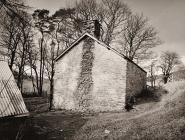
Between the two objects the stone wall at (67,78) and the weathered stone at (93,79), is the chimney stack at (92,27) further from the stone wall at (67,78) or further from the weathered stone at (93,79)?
the stone wall at (67,78)

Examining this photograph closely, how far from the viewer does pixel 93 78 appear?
60.0ft

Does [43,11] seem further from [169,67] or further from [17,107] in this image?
[169,67]

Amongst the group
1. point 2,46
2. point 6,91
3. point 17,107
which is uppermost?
point 2,46

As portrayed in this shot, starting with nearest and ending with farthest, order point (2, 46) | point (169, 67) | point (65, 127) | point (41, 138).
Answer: point (41, 138) → point (65, 127) → point (2, 46) → point (169, 67)

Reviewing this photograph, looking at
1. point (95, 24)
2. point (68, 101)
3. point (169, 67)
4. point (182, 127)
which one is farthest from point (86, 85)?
point (169, 67)

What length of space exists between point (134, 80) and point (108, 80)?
3.19 meters

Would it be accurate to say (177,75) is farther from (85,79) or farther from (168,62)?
(85,79)

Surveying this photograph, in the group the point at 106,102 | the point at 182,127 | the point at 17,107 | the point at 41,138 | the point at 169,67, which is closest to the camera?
the point at 17,107

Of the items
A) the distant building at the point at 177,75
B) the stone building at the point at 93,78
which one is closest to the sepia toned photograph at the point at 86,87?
the stone building at the point at 93,78

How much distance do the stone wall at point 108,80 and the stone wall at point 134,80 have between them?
0.68 meters

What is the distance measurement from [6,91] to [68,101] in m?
12.4

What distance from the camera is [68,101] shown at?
19406 mm

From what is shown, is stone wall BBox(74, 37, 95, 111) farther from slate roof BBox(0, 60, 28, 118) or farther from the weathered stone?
slate roof BBox(0, 60, 28, 118)

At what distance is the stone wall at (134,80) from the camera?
57.1ft
